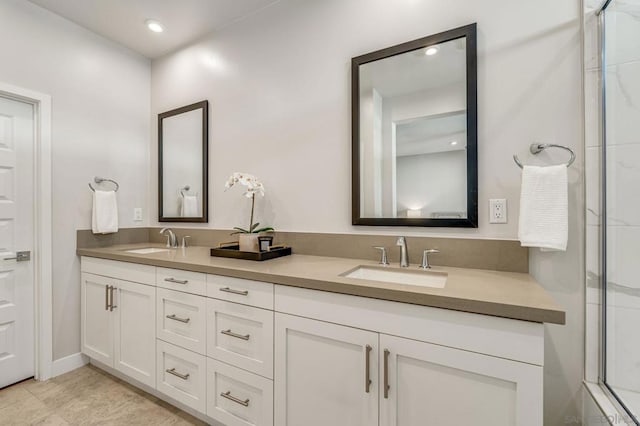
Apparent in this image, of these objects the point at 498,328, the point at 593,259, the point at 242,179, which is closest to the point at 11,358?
the point at 242,179

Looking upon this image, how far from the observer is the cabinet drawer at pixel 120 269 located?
1.79 m

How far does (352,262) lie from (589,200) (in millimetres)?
1079

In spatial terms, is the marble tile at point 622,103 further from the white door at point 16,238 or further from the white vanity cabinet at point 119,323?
the white door at point 16,238

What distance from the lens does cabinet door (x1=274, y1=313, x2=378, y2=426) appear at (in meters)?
1.12

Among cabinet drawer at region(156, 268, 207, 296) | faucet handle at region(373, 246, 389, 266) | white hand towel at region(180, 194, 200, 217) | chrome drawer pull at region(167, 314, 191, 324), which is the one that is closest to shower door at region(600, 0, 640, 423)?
faucet handle at region(373, 246, 389, 266)

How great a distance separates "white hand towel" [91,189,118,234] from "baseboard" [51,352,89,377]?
92 cm

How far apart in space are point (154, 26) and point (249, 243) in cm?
A: 188

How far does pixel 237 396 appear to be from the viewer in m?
1.43

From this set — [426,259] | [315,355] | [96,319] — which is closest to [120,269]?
[96,319]

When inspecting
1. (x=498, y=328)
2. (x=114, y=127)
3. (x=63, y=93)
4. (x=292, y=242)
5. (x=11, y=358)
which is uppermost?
(x=63, y=93)

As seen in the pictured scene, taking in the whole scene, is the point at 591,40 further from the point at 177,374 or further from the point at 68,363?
the point at 68,363

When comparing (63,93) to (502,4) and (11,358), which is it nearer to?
(11,358)

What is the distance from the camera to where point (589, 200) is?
1.24m

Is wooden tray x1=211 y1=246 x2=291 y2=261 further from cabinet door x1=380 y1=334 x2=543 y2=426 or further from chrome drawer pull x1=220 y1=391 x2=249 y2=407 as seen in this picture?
cabinet door x1=380 y1=334 x2=543 y2=426
